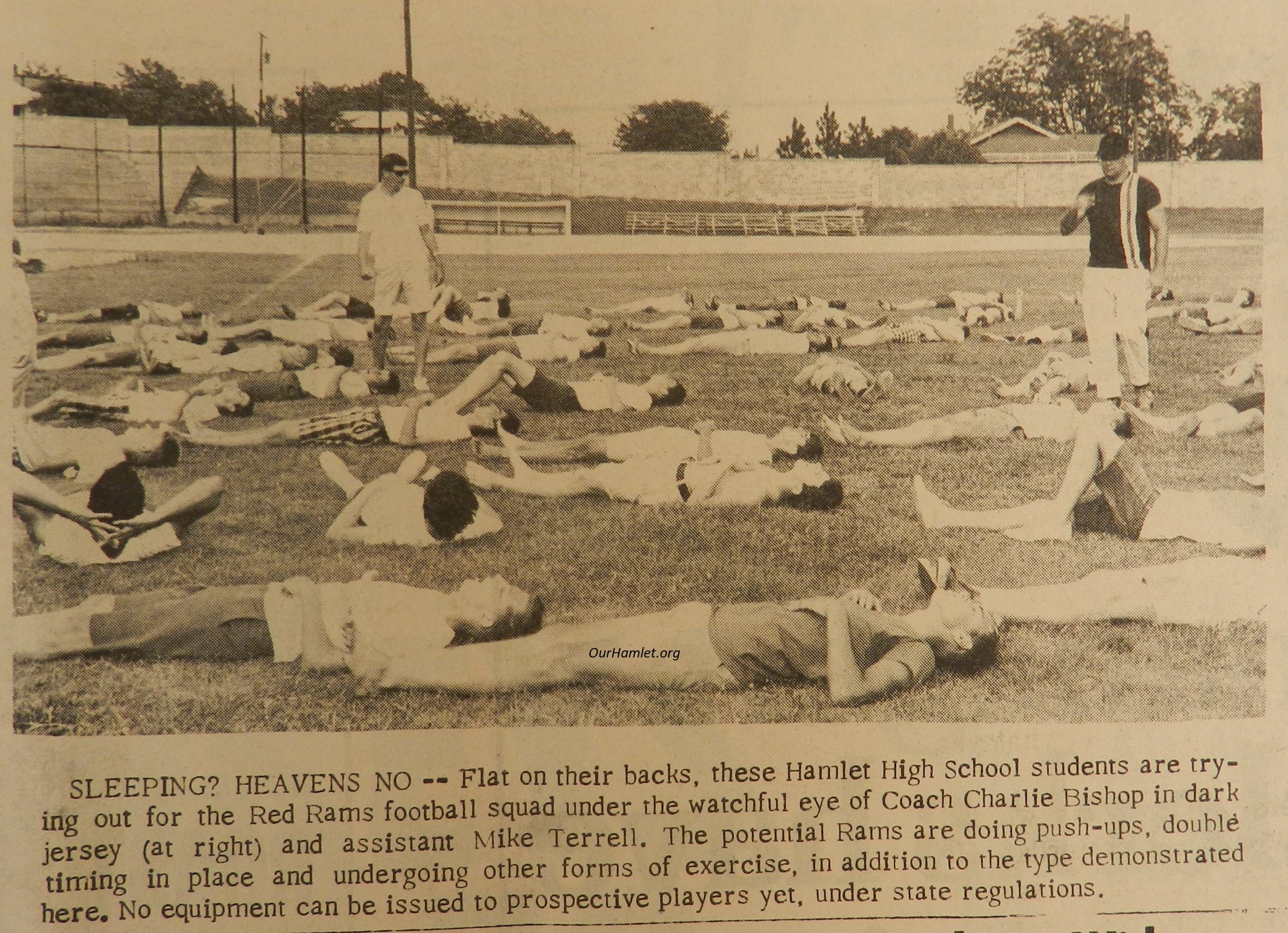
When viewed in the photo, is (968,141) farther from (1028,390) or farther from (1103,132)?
(1028,390)

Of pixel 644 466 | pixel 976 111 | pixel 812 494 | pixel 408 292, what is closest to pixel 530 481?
pixel 644 466

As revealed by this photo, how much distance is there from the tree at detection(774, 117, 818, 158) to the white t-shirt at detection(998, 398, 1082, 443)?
99 cm

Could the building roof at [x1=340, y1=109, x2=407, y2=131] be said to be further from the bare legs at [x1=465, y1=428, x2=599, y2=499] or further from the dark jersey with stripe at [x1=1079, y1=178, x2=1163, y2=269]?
the dark jersey with stripe at [x1=1079, y1=178, x2=1163, y2=269]

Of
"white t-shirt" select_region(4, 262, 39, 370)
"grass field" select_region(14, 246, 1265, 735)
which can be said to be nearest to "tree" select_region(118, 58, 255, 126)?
"grass field" select_region(14, 246, 1265, 735)

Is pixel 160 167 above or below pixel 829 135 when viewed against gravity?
below

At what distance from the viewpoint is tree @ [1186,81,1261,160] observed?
3010 millimetres

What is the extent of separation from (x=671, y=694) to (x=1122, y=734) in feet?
4.31

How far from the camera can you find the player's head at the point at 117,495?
278cm

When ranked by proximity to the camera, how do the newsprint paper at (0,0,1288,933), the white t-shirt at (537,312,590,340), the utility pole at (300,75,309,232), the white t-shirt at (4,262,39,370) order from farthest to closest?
1. the white t-shirt at (537,312,590,340)
2. the utility pole at (300,75,309,232)
3. the white t-shirt at (4,262,39,370)
4. the newsprint paper at (0,0,1288,933)

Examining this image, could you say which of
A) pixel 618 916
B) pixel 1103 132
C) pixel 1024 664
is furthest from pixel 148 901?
pixel 1103 132

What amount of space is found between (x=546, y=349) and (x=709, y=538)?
2.50ft

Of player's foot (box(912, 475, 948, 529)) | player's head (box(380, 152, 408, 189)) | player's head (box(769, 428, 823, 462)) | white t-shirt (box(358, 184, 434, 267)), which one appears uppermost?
player's head (box(380, 152, 408, 189))

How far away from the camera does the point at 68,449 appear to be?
2.80 meters

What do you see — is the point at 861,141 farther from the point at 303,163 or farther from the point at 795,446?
the point at 303,163
